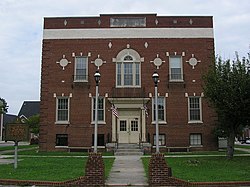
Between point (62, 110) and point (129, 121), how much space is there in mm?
5774

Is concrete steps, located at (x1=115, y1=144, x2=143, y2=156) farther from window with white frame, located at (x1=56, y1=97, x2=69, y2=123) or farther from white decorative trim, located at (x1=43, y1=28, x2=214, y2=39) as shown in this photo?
white decorative trim, located at (x1=43, y1=28, x2=214, y2=39)

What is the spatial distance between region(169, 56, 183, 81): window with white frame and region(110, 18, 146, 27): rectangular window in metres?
4.04

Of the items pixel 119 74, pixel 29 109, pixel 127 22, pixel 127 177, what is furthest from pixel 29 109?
pixel 127 177

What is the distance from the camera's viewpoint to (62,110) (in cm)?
2977

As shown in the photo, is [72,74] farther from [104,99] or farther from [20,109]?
[20,109]

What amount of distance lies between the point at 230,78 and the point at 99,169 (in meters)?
11.6

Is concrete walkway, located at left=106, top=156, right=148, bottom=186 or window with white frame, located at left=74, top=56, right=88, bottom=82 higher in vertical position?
window with white frame, located at left=74, top=56, right=88, bottom=82

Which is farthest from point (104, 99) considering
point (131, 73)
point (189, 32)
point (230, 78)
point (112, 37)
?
point (230, 78)

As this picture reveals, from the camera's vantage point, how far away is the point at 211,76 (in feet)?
69.5

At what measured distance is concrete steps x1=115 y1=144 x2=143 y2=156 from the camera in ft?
86.4

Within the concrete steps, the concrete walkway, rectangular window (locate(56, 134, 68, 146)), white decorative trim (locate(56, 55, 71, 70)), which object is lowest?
the concrete walkway

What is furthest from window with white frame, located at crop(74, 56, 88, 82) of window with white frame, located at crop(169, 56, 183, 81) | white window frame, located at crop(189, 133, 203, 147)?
white window frame, located at crop(189, 133, 203, 147)

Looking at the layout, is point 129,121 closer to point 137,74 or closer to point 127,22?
point 137,74

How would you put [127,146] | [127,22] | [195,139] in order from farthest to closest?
[127,22], [195,139], [127,146]
